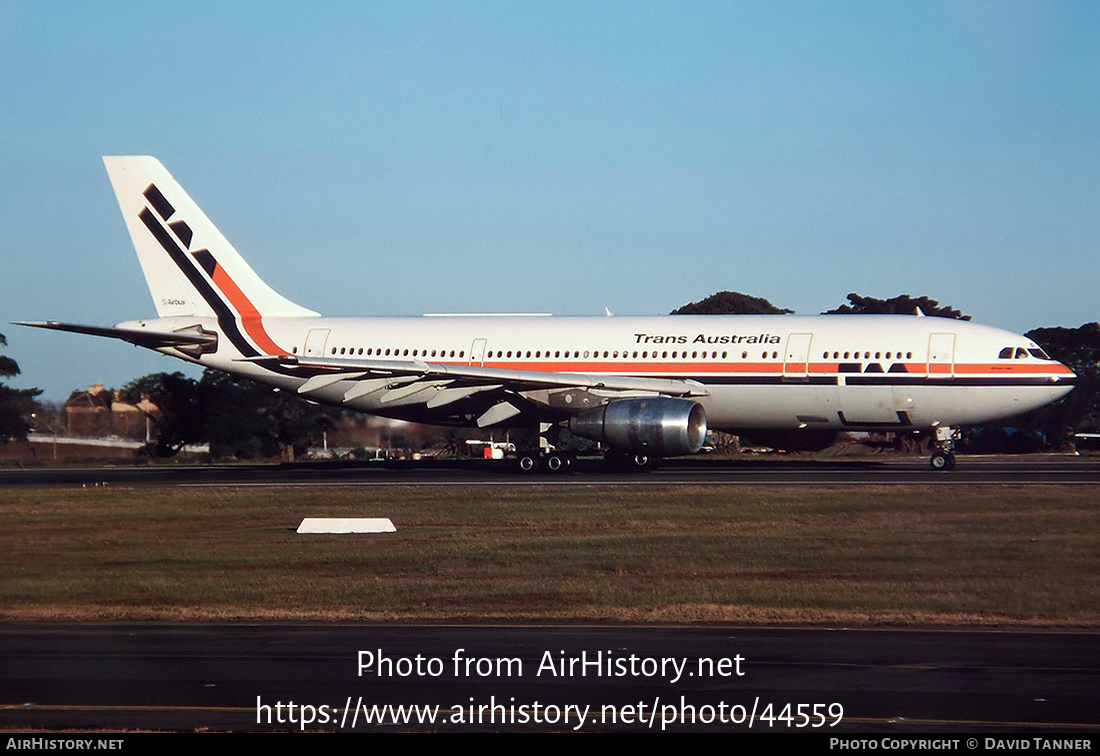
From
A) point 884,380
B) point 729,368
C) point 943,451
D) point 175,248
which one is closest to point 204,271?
point 175,248

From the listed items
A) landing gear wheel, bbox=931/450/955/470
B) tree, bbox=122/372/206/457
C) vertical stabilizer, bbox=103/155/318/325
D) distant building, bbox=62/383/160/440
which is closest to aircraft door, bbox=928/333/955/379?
landing gear wheel, bbox=931/450/955/470

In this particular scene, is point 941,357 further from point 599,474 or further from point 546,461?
point 546,461

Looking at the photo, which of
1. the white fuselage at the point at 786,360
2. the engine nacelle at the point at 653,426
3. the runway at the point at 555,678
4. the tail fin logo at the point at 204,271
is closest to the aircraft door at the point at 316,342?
the white fuselage at the point at 786,360

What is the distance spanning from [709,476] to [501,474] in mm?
6450

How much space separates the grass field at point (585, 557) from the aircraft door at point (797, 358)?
25.6 feet

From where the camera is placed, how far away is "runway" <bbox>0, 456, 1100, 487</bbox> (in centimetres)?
3284

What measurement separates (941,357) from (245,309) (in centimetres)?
2263

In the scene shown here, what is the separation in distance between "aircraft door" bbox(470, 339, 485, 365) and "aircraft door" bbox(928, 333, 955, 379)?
13.6m

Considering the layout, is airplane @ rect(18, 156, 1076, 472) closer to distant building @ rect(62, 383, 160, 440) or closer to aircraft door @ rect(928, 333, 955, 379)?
aircraft door @ rect(928, 333, 955, 379)

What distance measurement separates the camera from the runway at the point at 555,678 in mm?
9578

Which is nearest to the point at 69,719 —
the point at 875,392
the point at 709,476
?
the point at 709,476

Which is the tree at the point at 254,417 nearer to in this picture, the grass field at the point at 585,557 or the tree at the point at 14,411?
the tree at the point at 14,411

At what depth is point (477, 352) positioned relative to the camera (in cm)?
4153

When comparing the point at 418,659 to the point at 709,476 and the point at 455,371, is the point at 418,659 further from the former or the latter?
the point at 455,371
